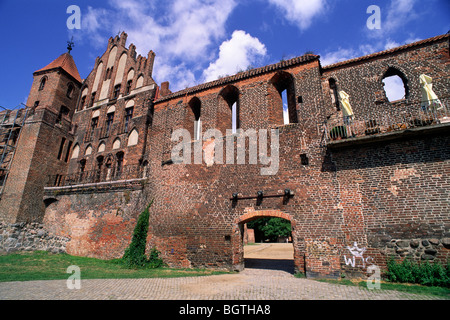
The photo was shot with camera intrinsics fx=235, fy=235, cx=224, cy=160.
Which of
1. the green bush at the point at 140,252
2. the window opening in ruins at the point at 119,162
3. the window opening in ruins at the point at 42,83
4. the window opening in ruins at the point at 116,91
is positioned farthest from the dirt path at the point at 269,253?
the window opening in ruins at the point at 42,83

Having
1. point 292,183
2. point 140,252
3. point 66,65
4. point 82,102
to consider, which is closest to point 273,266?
point 292,183

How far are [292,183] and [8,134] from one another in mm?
20948

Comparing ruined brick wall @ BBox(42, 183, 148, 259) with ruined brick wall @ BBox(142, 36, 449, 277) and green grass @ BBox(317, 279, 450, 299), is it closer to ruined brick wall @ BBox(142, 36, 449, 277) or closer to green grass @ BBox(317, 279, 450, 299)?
ruined brick wall @ BBox(142, 36, 449, 277)

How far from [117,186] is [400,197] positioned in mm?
13986

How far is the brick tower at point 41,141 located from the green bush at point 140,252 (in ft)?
29.0

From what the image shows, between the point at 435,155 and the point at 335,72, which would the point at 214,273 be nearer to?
the point at 435,155

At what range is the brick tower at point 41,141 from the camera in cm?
1544

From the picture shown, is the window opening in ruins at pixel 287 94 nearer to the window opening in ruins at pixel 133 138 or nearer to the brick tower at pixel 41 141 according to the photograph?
the window opening in ruins at pixel 133 138

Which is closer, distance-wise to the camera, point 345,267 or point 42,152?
point 345,267

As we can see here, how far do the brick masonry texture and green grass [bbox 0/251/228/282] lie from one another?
2.93ft

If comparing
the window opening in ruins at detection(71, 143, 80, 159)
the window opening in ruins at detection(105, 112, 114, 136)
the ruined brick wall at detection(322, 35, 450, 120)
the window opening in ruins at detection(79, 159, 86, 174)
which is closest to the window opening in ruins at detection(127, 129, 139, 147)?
the window opening in ruins at detection(105, 112, 114, 136)

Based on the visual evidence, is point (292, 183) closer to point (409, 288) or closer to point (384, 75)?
point (409, 288)
